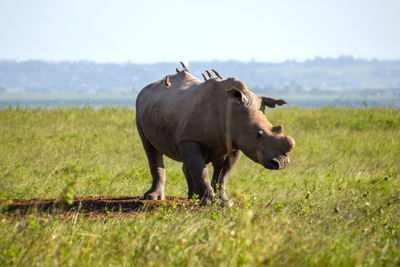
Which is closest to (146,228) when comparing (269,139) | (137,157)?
(269,139)

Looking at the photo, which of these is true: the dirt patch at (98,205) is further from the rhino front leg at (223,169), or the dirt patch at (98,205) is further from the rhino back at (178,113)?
the rhino back at (178,113)

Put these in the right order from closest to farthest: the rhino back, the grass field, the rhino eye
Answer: the grass field < the rhino eye < the rhino back

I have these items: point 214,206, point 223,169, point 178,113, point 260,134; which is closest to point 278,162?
point 260,134

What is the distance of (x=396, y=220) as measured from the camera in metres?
6.56

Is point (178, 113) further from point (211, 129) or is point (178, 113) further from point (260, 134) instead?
point (260, 134)

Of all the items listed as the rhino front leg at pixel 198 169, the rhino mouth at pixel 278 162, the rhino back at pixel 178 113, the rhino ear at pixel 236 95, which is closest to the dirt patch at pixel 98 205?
the rhino front leg at pixel 198 169

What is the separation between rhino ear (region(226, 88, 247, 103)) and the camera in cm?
682

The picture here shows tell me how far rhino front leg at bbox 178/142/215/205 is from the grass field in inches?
Answer: 10.3

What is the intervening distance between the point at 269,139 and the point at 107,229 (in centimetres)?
204

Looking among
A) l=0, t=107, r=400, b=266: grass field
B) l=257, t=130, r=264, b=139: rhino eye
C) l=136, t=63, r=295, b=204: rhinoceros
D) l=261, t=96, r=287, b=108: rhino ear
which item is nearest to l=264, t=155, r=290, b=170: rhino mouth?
l=136, t=63, r=295, b=204: rhinoceros

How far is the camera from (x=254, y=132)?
6.66 meters

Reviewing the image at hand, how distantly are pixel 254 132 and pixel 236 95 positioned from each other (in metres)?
0.51

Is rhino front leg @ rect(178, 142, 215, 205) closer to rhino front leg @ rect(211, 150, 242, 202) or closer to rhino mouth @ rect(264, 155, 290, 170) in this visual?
rhino front leg @ rect(211, 150, 242, 202)

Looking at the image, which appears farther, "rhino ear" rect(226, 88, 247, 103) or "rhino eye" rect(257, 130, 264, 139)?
"rhino ear" rect(226, 88, 247, 103)
